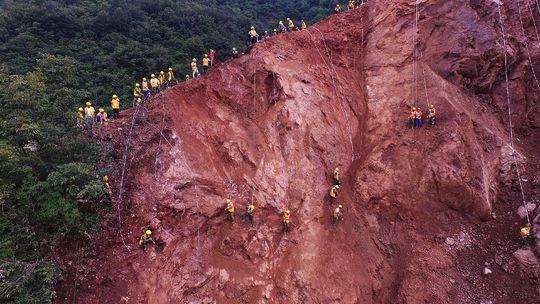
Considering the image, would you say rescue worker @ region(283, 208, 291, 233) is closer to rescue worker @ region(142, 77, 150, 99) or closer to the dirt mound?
the dirt mound

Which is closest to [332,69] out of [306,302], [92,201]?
[306,302]

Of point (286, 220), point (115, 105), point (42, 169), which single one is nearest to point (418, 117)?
point (286, 220)

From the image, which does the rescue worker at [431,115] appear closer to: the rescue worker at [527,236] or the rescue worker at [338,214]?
the rescue worker at [527,236]

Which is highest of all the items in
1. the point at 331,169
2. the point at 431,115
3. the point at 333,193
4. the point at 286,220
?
the point at 431,115

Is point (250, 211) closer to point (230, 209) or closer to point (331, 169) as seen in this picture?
point (230, 209)

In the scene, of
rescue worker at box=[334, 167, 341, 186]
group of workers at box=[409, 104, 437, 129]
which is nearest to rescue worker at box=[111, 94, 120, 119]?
rescue worker at box=[334, 167, 341, 186]

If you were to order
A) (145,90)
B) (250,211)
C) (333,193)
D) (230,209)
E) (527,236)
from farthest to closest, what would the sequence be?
(145,90), (333,193), (250,211), (230,209), (527,236)

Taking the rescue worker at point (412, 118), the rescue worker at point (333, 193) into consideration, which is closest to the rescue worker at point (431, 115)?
the rescue worker at point (412, 118)
